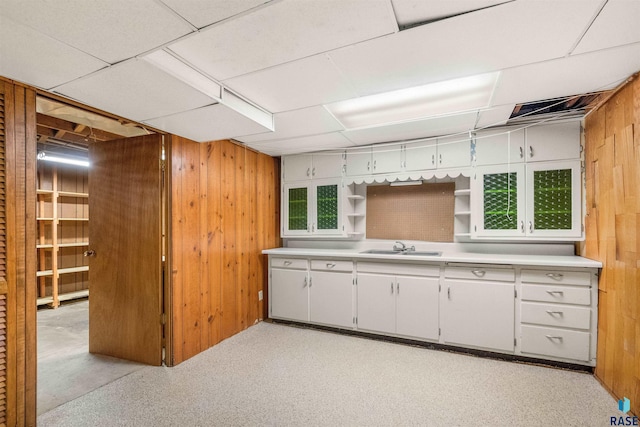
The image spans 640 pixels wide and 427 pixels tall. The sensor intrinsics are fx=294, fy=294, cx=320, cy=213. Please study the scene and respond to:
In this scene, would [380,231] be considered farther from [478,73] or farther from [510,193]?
[478,73]

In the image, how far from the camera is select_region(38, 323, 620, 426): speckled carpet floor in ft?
6.33

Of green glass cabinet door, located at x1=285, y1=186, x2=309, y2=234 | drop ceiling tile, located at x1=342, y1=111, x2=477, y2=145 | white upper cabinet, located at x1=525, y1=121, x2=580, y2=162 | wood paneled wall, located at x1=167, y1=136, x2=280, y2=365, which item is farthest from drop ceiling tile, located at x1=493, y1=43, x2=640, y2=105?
wood paneled wall, located at x1=167, y1=136, x2=280, y2=365

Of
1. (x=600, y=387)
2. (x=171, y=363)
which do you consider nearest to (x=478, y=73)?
(x=600, y=387)

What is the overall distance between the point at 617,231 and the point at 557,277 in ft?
1.95

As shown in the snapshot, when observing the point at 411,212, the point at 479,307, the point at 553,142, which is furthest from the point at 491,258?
the point at 553,142

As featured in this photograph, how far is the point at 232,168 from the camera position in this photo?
134 inches

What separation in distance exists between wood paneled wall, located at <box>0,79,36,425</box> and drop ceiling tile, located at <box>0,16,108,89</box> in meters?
0.22

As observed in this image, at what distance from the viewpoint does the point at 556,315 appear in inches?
100

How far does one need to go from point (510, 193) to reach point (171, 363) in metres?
3.59

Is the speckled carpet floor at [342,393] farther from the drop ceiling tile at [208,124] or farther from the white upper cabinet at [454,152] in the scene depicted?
the drop ceiling tile at [208,124]

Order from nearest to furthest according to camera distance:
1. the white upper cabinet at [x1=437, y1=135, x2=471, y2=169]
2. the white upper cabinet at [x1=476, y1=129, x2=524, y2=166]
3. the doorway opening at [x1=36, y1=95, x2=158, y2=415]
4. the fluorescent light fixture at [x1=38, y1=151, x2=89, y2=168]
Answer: the doorway opening at [x1=36, y1=95, x2=158, y2=415], the white upper cabinet at [x1=476, y1=129, x2=524, y2=166], the white upper cabinet at [x1=437, y1=135, x2=471, y2=169], the fluorescent light fixture at [x1=38, y1=151, x2=89, y2=168]

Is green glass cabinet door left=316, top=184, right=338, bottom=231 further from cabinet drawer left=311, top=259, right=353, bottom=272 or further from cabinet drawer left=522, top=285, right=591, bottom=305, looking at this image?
cabinet drawer left=522, top=285, right=591, bottom=305

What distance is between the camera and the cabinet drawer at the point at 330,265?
3365mm

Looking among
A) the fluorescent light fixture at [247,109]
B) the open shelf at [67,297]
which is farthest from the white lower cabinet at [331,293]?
the open shelf at [67,297]
